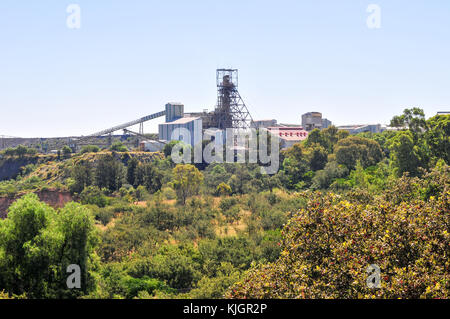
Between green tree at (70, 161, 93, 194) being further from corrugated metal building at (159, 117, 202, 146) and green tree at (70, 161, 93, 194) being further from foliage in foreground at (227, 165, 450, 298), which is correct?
foliage in foreground at (227, 165, 450, 298)

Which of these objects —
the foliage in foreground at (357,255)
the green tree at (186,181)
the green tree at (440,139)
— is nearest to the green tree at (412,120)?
the green tree at (440,139)

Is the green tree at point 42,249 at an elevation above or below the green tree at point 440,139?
below

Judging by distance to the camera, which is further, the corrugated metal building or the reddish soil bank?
the corrugated metal building

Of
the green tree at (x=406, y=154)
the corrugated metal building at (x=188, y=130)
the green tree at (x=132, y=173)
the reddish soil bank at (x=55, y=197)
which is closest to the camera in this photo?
the green tree at (x=406, y=154)

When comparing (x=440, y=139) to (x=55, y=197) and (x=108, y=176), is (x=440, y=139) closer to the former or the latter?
(x=108, y=176)

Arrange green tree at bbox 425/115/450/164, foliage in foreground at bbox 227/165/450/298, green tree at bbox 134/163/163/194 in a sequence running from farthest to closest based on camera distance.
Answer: green tree at bbox 134/163/163/194
green tree at bbox 425/115/450/164
foliage in foreground at bbox 227/165/450/298

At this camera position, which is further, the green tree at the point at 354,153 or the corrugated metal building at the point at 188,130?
the corrugated metal building at the point at 188,130

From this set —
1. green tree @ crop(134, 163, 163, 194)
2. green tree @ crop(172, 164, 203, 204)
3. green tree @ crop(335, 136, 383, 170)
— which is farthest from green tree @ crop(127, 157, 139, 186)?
green tree @ crop(335, 136, 383, 170)

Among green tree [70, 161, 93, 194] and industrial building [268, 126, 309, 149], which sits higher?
industrial building [268, 126, 309, 149]

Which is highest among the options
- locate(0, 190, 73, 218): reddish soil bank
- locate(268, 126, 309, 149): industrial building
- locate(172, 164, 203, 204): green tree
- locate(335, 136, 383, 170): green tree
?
locate(268, 126, 309, 149): industrial building

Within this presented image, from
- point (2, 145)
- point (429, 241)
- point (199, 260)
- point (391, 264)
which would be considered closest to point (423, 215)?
point (429, 241)

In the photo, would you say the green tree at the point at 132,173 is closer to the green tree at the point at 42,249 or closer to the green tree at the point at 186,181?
the green tree at the point at 186,181

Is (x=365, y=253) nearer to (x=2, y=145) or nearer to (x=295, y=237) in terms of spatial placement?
(x=295, y=237)

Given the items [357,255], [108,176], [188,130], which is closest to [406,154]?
[357,255]
